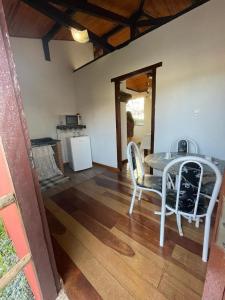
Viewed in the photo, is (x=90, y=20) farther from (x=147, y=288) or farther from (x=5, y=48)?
(x=147, y=288)

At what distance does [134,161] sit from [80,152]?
2.09 metres

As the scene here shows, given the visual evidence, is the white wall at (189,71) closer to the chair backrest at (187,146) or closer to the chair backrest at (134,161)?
the chair backrest at (187,146)

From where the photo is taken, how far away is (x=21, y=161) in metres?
0.72

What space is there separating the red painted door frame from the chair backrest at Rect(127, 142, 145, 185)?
1031mm

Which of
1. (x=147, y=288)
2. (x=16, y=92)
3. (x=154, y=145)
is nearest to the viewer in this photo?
(x=16, y=92)

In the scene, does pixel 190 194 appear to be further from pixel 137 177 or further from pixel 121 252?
pixel 121 252

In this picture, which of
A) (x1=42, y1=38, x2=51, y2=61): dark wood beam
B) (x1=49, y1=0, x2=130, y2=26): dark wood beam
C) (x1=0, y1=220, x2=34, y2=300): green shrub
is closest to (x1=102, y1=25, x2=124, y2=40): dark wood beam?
(x1=49, y1=0, x2=130, y2=26): dark wood beam

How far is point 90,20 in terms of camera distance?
3.09 m

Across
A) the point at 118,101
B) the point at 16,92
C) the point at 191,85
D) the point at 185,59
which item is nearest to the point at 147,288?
the point at 16,92

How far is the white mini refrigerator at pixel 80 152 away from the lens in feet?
11.4

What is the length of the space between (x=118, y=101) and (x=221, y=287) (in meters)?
3.02

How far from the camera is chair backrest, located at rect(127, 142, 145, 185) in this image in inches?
65.4

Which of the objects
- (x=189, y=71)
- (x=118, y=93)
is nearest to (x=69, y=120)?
(x=118, y=93)

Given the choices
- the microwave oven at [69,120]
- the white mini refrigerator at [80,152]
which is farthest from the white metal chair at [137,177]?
the microwave oven at [69,120]
